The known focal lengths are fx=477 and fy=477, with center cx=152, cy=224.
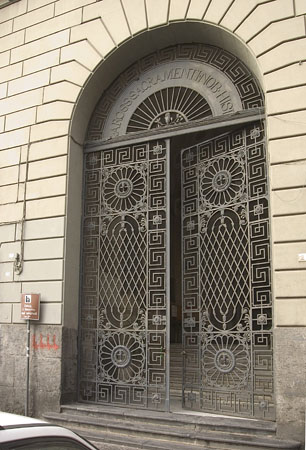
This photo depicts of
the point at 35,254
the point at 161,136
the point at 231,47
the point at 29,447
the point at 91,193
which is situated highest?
the point at 231,47

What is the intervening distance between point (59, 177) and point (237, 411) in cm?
517

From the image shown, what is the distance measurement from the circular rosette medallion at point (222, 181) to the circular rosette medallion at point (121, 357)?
8.95 feet

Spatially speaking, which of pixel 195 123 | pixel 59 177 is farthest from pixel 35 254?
pixel 195 123

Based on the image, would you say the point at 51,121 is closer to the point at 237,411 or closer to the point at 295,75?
the point at 295,75

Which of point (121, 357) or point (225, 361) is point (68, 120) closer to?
point (121, 357)

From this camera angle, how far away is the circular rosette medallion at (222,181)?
8078 mm

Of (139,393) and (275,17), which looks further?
(139,393)

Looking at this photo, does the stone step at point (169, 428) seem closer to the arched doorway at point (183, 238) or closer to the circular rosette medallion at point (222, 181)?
the arched doorway at point (183, 238)

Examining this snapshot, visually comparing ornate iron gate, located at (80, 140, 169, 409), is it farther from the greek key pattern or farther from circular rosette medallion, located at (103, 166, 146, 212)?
the greek key pattern

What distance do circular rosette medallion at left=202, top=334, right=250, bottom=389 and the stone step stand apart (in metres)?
0.60

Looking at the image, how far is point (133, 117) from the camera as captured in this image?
9.30 metres

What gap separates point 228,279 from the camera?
7.90m

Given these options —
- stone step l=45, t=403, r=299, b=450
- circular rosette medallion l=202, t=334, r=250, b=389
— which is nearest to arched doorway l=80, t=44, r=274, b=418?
circular rosette medallion l=202, t=334, r=250, b=389

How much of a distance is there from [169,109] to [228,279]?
3386 mm
